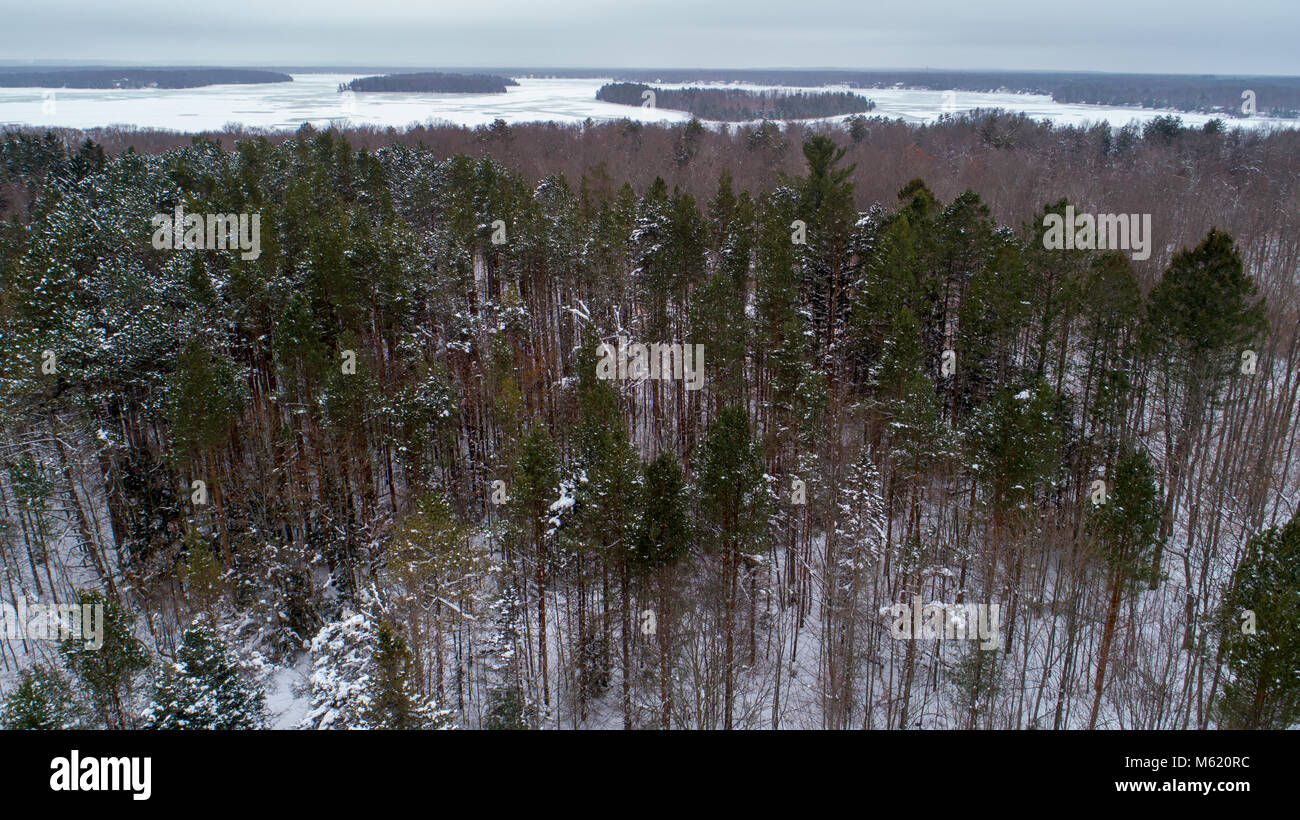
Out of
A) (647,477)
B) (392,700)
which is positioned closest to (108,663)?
(392,700)

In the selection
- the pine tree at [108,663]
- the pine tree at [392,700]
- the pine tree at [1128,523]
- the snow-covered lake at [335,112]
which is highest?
the snow-covered lake at [335,112]

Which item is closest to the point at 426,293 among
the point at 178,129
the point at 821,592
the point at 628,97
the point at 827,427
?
the point at 827,427

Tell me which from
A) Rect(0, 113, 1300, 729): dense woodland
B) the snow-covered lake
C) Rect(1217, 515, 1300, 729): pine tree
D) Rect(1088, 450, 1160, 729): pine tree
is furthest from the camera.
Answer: the snow-covered lake

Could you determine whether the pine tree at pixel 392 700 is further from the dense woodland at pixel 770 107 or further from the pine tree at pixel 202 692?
the dense woodland at pixel 770 107

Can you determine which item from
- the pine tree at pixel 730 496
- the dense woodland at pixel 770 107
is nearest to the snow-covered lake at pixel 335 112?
the dense woodland at pixel 770 107

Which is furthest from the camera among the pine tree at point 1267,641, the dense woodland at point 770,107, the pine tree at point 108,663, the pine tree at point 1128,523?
the dense woodland at point 770,107

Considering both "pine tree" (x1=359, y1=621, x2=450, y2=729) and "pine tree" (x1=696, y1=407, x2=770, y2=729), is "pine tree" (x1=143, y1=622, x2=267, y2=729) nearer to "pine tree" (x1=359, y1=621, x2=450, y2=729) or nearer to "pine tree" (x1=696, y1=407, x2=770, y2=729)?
"pine tree" (x1=359, y1=621, x2=450, y2=729)

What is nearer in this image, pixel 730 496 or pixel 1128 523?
pixel 1128 523

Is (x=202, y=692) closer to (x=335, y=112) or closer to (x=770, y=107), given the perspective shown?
(x=335, y=112)

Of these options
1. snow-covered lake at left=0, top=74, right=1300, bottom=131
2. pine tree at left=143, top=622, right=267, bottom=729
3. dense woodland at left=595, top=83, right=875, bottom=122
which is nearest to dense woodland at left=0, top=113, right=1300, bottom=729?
pine tree at left=143, top=622, right=267, bottom=729
